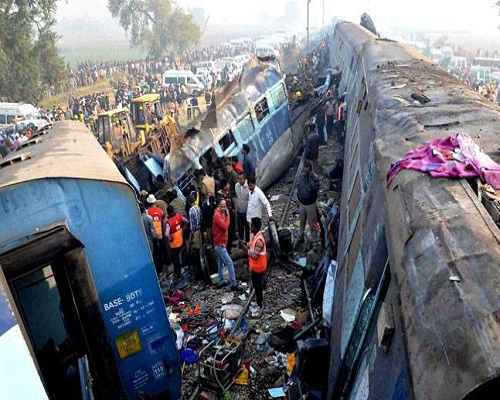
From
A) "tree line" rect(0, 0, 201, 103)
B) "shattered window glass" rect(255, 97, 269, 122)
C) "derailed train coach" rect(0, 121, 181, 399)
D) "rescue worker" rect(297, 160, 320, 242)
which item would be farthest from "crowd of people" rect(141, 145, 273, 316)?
"tree line" rect(0, 0, 201, 103)

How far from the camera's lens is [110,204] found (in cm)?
462

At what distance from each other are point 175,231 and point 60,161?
3.47 metres

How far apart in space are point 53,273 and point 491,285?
3905 millimetres

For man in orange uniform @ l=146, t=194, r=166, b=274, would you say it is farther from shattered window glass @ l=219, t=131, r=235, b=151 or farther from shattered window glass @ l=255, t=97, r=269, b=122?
shattered window glass @ l=255, t=97, r=269, b=122

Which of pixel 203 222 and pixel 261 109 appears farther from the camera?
pixel 261 109

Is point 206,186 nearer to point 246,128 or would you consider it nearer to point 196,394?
point 246,128

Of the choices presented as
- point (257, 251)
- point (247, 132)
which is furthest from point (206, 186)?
point (247, 132)

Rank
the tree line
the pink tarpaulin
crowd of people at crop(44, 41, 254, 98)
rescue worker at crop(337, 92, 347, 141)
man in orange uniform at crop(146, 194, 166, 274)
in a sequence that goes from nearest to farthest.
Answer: the pink tarpaulin → man in orange uniform at crop(146, 194, 166, 274) → rescue worker at crop(337, 92, 347, 141) → the tree line → crowd of people at crop(44, 41, 254, 98)

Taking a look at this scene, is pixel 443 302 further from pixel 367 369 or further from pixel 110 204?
pixel 110 204

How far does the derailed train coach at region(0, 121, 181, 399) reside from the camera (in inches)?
163

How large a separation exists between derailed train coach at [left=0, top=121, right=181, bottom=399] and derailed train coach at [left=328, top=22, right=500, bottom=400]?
2.08 m

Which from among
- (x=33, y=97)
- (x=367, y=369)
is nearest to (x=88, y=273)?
(x=367, y=369)

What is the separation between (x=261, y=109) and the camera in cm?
1345

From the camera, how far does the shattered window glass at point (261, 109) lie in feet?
43.2
